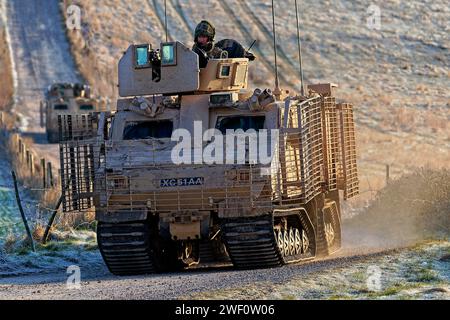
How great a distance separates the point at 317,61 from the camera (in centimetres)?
5984

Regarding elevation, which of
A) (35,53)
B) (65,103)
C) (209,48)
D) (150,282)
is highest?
(35,53)

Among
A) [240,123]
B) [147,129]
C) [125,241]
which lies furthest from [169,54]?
[125,241]

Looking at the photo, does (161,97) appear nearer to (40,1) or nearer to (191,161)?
(191,161)

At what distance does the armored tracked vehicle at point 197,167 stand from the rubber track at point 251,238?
1 centimetres

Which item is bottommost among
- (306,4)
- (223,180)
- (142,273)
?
(142,273)

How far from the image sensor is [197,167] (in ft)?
63.5

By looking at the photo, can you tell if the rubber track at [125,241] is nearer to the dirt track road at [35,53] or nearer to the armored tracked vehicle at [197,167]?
the armored tracked vehicle at [197,167]

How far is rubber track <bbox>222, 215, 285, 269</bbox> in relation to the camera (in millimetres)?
19078

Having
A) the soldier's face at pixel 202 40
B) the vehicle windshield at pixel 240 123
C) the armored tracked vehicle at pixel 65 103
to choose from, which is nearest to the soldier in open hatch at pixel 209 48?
the soldier's face at pixel 202 40

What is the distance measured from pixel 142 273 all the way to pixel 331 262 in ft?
9.48

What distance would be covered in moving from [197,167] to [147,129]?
1900 millimetres

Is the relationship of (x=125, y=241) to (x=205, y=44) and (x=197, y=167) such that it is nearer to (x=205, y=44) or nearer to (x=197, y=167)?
(x=197, y=167)

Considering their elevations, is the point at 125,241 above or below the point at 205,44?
below

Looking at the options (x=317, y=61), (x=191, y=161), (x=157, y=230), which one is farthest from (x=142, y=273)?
(x=317, y=61)
